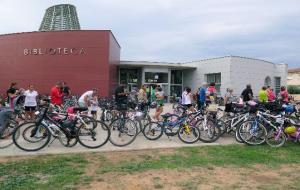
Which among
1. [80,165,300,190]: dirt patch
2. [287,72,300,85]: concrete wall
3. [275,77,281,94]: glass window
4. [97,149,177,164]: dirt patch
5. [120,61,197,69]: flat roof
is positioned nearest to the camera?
[80,165,300,190]: dirt patch

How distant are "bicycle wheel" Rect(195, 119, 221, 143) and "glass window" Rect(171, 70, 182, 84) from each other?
1099 inches

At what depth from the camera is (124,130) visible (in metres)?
10.3

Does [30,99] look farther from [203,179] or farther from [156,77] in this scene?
[156,77]

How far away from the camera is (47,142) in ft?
30.2

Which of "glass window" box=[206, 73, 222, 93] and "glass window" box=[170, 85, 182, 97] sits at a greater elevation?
"glass window" box=[206, 73, 222, 93]

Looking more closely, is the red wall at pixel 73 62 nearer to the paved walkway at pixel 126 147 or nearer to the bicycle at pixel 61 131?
the paved walkway at pixel 126 147

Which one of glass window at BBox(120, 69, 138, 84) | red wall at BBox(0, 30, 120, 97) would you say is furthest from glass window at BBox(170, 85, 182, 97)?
red wall at BBox(0, 30, 120, 97)

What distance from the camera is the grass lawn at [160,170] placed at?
20.8ft

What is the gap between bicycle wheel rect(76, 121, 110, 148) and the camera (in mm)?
9461

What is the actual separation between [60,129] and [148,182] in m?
3.65

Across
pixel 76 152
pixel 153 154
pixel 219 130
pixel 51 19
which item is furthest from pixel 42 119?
pixel 51 19

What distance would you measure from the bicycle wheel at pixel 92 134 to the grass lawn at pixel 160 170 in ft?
2.84

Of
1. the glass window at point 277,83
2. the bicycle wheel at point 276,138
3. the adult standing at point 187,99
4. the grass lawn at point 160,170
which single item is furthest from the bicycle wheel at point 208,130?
the glass window at point 277,83

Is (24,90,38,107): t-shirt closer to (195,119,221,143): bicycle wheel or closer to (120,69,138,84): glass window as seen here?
(195,119,221,143): bicycle wheel
